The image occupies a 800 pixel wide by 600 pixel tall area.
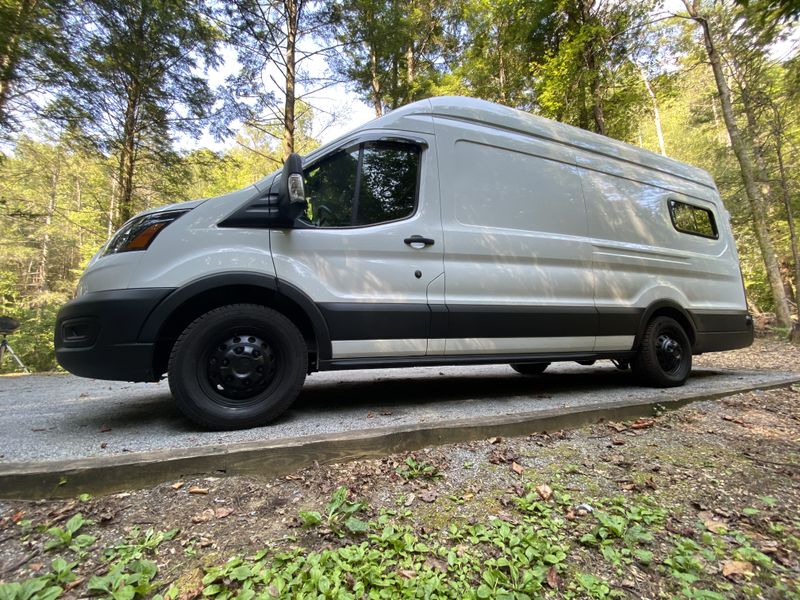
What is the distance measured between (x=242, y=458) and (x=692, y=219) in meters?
5.00

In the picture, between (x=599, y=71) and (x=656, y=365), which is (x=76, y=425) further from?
(x=599, y=71)

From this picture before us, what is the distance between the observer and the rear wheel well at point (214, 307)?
2.35 metres

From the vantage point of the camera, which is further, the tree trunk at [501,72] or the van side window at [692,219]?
the tree trunk at [501,72]

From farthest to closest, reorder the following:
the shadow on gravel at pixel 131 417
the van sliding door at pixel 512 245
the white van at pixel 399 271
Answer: the van sliding door at pixel 512 245
the shadow on gravel at pixel 131 417
the white van at pixel 399 271

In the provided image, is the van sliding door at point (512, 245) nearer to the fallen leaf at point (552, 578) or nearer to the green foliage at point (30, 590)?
the fallen leaf at point (552, 578)

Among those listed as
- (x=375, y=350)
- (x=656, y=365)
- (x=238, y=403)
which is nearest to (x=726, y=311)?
(x=656, y=365)

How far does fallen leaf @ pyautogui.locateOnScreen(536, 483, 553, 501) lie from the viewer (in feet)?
5.60

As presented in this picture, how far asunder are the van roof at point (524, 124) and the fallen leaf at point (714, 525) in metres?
2.83

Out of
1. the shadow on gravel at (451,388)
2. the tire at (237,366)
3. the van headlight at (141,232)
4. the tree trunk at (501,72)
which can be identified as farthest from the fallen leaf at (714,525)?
the tree trunk at (501,72)

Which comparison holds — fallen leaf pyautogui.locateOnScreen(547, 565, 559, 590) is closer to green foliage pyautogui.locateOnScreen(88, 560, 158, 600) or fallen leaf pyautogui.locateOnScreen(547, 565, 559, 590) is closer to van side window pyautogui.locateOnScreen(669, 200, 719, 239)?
green foliage pyautogui.locateOnScreen(88, 560, 158, 600)

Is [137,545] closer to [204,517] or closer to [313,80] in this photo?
[204,517]

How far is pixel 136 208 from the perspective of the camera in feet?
33.5

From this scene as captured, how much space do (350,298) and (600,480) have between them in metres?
1.72

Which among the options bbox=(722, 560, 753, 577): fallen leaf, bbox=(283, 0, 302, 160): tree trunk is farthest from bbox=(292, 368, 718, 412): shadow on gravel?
bbox=(283, 0, 302, 160): tree trunk
